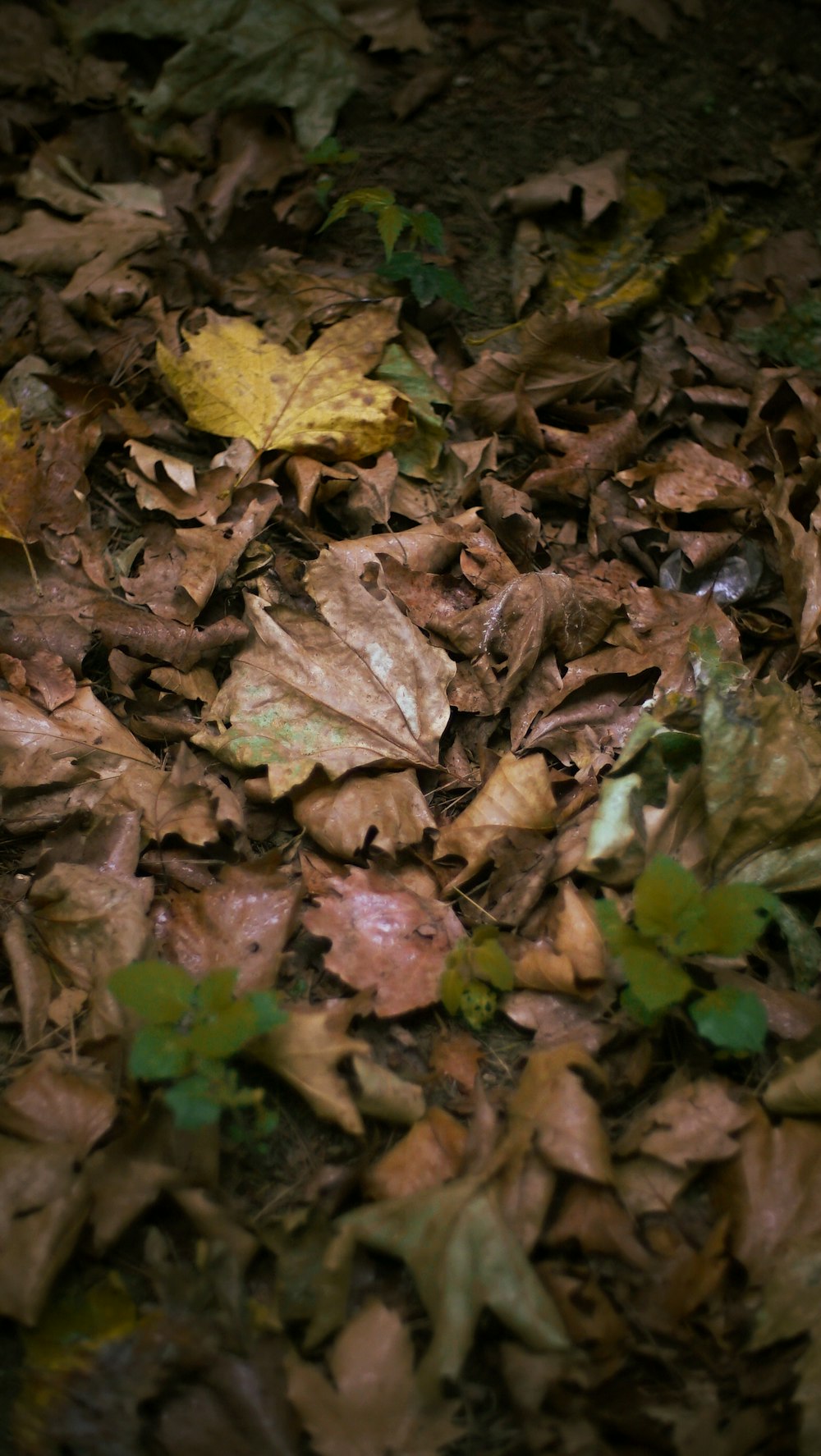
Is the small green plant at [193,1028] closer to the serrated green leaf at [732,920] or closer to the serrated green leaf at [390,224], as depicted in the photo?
A: the serrated green leaf at [732,920]

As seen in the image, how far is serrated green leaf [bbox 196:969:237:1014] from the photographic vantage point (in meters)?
1.41

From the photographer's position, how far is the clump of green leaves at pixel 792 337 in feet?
8.34

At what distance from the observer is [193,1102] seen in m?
1.32

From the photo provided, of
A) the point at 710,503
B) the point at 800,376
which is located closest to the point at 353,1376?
the point at 710,503

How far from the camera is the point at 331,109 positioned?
2.79 metres

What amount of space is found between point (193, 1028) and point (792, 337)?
2374mm

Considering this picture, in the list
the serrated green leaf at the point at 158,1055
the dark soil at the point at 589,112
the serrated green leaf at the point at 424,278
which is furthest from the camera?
the dark soil at the point at 589,112

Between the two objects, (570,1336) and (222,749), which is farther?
(222,749)

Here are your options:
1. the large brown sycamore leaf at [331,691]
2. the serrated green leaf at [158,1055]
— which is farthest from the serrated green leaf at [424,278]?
the serrated green leaf at [158,1055]

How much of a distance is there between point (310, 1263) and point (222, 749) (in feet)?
3.00

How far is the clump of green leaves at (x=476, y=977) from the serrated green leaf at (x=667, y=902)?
25 cm

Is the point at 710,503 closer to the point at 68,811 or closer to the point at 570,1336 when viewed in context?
the point at 68,811

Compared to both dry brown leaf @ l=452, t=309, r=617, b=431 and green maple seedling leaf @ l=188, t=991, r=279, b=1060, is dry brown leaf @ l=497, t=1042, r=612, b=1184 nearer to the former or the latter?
green maple seedling leaf @ l=188, t=991, r=279, b=1060

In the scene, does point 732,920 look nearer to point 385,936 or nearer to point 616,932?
point 616,932
